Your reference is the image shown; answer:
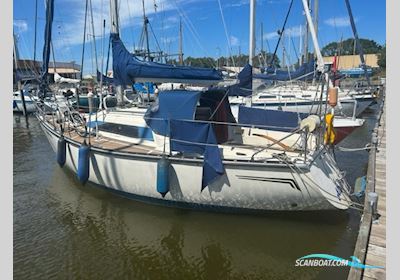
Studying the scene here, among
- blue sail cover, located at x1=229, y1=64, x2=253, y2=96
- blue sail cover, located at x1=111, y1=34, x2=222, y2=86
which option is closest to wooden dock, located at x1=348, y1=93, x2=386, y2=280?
blue sail cover, located at x1=229, y1=64, x2=253, y2=96

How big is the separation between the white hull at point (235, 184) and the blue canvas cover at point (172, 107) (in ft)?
3.41

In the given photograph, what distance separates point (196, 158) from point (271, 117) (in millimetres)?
3350

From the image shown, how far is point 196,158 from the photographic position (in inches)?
299

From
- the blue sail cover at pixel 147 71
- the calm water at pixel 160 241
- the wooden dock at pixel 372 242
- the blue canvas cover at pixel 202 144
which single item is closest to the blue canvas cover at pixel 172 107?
the blue canvas cover at pixel 202 144

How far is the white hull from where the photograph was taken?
7027 millimetres

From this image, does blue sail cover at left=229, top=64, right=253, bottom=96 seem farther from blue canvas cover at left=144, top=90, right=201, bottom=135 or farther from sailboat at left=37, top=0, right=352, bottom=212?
blue canvas cover at left=144, top=90, right=201, bottom=135

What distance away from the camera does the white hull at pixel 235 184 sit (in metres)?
7.03

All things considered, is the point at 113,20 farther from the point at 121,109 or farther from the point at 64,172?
the point at 64,172

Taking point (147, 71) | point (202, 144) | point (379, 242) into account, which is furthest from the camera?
point (147, 71)

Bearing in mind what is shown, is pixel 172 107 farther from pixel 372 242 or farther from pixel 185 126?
pixel 372 242

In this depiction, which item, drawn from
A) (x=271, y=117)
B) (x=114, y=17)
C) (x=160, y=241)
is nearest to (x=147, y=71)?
(x=114, y=17)

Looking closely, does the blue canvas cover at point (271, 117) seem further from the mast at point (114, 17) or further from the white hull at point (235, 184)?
the mast at point (114, 17)

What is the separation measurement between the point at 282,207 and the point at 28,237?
5.86 meters

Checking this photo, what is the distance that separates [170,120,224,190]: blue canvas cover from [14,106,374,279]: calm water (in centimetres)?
131
